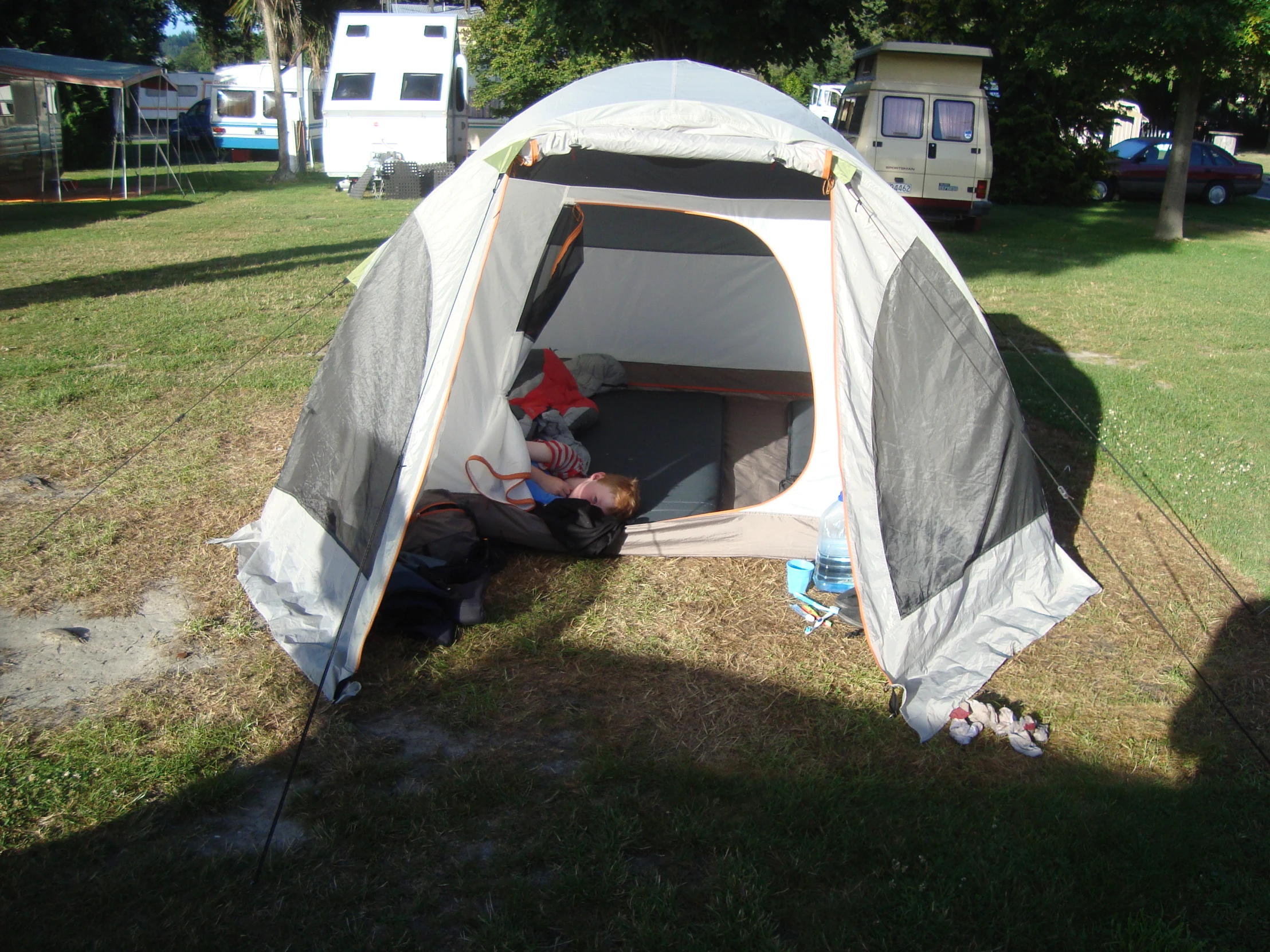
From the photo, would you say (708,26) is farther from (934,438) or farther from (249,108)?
(249,108)

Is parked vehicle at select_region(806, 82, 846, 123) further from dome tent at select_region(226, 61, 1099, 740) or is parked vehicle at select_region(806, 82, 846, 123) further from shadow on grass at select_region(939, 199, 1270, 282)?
dome tent at select_region(226, 61, 1099, 740)

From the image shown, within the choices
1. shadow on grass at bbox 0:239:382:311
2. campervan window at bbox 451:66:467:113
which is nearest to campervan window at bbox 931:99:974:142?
shadow on grass at bbox 0:239:382:311

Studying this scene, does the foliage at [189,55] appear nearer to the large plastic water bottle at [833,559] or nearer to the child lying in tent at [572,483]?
the child lying in tent at [572,483]

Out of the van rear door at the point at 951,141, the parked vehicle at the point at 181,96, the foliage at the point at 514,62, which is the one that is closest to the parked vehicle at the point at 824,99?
the foliage at the point at 514,62

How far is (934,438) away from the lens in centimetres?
331

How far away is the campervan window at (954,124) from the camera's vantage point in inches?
511

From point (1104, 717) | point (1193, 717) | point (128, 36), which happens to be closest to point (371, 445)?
point (1104, 717)

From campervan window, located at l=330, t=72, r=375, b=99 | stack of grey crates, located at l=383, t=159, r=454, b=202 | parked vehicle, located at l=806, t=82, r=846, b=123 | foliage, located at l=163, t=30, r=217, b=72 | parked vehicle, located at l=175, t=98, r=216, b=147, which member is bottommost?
stack of grey crates, located at l=383, t=159, r=454, b=202

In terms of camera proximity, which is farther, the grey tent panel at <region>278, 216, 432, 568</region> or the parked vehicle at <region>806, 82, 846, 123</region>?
the parked vehicle at <region>806, 82, 846, 123</region>

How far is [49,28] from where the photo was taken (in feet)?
64.7

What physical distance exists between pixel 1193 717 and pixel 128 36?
84.4ft

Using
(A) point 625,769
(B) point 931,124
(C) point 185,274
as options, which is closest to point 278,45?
(C) point 185,274

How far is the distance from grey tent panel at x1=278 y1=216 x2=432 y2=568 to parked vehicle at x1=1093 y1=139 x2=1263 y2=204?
19.2 metres

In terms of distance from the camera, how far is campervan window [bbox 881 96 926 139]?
13.0 m
